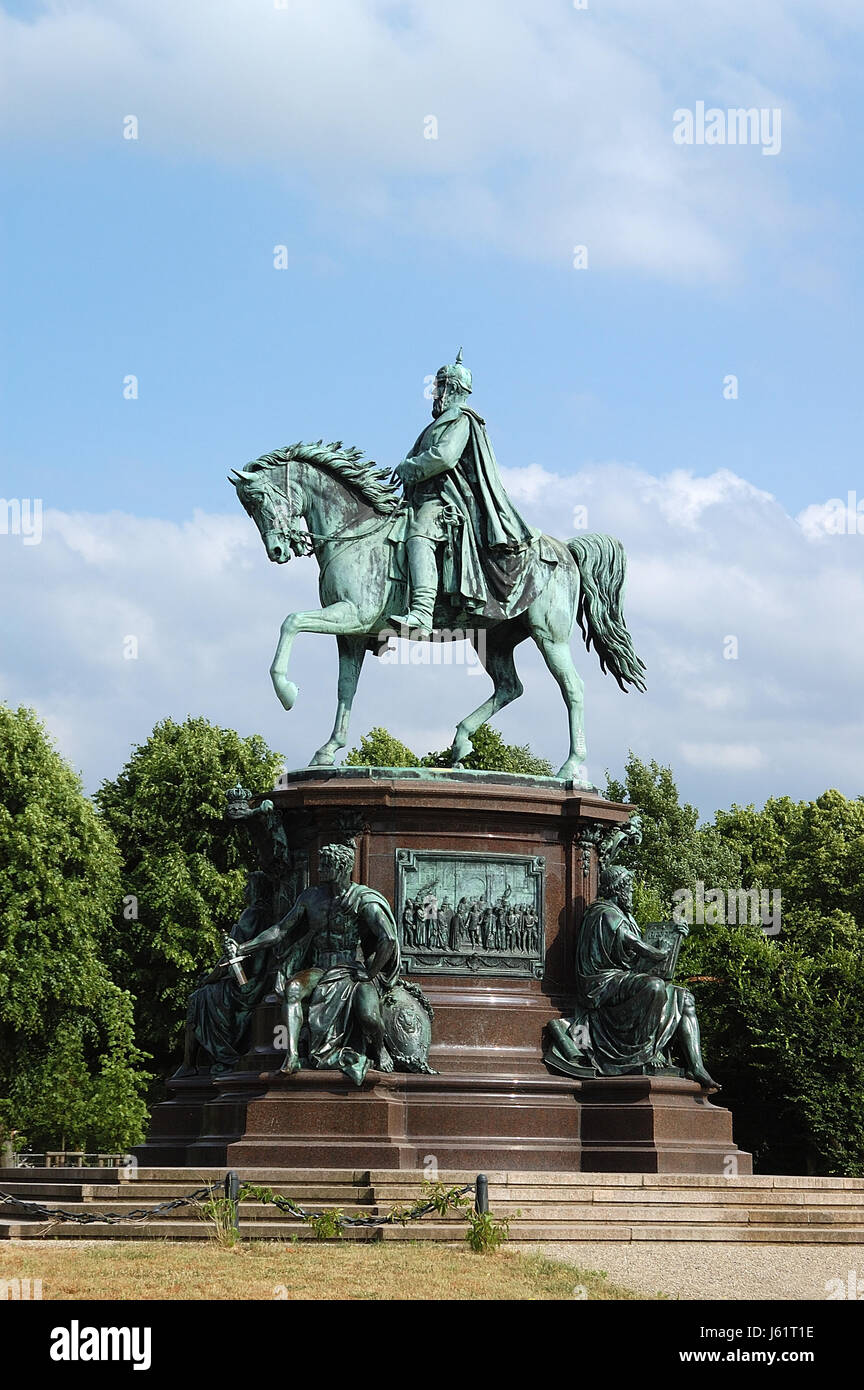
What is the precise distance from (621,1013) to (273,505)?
6919 mm

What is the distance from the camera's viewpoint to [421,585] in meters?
21.7

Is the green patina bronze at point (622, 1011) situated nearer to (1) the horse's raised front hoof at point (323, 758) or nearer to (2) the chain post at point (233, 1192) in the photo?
(1) the horse's raised front hoof at point (323, 758)

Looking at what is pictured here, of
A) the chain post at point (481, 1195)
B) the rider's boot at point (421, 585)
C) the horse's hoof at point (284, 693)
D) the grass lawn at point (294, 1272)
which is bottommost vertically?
the grass lawn at point (294, 1272)

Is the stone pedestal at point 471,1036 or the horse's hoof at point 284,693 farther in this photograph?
the horse's hoof at point 284,693

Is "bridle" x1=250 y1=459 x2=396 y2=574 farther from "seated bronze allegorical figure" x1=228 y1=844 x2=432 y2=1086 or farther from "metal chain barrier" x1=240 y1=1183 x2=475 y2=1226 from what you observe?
"metal chain barrier" x1=240 y1=1183 x2=475 y2=1226

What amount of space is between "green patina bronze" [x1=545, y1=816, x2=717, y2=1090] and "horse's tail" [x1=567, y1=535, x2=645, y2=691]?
3606 millimetres

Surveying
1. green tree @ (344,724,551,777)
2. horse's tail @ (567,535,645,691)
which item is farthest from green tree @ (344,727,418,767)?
horse's tail @ (567,535,645,691)

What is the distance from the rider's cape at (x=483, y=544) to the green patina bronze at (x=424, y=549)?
1 cm

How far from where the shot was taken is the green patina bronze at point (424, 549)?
2188cm

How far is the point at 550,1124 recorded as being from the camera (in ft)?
64.8

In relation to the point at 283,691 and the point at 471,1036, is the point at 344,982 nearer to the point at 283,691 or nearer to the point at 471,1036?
the point at 471,1036

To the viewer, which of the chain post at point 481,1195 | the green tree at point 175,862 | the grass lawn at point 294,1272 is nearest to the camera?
the grass lawn at point 294,1272

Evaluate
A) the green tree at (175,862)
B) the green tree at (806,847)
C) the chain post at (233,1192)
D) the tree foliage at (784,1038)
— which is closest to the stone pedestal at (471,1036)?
the chain post at (233,1192)
